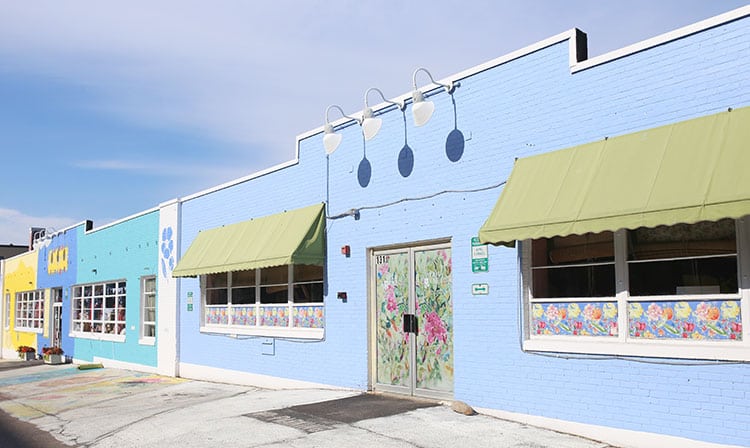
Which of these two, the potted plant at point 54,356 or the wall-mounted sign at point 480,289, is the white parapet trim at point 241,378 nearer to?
the wall-mounted sign at point 480,289

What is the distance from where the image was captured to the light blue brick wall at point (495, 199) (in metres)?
6.85

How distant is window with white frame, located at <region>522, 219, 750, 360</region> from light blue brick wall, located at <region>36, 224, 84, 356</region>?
1950 centimetres

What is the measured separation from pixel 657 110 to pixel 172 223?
13.0 m

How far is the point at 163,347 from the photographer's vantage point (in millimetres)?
17203

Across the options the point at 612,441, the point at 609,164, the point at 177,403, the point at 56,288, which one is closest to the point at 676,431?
the point at 612,441

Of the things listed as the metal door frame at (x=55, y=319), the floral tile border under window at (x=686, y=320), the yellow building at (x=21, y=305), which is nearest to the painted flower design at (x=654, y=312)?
the floral tile border under window at (x=686, y=320)

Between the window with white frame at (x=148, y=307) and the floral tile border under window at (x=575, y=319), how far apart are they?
1279 centimetres

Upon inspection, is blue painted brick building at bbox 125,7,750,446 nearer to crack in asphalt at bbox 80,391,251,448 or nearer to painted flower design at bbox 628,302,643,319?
painted flower design at bbox 628,302,643,319

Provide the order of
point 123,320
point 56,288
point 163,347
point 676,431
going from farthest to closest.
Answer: point 56,288 < point 123,320 < point 163,347 < point 676,431

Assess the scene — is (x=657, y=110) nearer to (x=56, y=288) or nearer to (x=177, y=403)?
(x=177, y=403)

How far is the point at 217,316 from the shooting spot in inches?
606

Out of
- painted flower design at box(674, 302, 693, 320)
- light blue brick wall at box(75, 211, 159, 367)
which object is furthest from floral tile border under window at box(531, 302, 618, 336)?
light blue brick wall at box(75, 211, 159, 367)

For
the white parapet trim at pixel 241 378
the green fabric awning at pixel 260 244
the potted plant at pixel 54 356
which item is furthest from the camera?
the potted plant at pixel 54 356

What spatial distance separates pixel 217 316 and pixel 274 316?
2.48m
